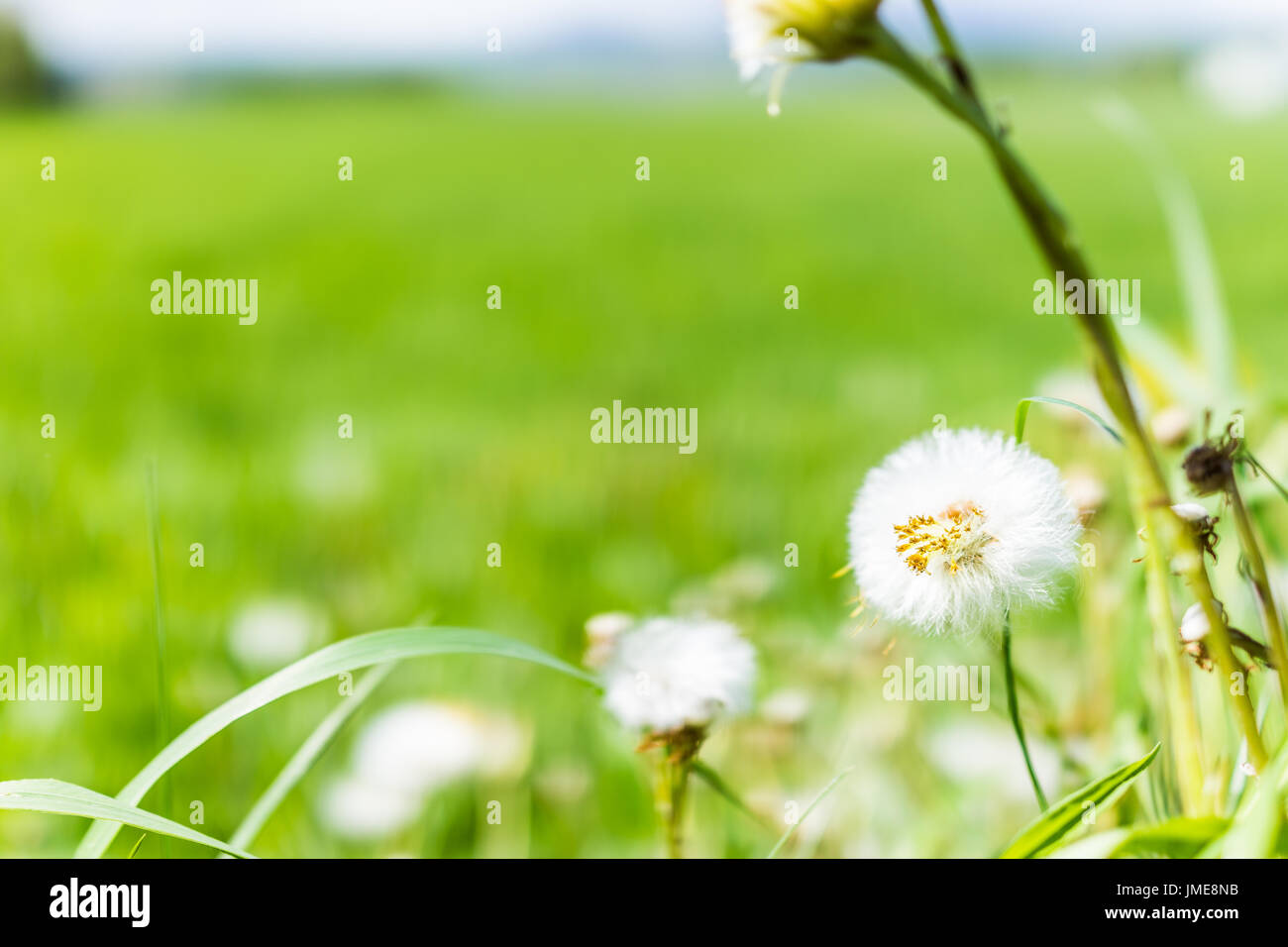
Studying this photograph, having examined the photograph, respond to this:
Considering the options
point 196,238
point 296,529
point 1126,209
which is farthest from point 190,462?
point 1126,209

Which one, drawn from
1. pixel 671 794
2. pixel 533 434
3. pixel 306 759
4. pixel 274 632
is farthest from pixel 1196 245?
pixel 533 434

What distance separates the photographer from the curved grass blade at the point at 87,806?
458 mm

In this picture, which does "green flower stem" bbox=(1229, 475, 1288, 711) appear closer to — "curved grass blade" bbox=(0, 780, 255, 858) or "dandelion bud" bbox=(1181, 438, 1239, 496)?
"dandelion bud" bbox=(1181, 438, 1239, 496)

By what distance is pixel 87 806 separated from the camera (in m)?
0.47

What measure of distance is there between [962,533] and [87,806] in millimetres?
361

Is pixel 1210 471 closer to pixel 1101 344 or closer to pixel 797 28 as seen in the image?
pixel 1101 344

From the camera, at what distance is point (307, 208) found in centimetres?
445

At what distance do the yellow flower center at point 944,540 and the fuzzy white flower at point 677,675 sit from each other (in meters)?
0.11

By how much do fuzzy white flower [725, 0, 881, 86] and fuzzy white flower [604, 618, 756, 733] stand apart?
255 millimetres

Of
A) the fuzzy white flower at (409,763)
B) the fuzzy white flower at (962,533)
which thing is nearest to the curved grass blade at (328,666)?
the fuzzy white flower at (962,533)

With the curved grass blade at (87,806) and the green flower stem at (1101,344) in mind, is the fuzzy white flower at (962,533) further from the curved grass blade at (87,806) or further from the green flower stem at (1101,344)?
the curved grass blade at (87,806)

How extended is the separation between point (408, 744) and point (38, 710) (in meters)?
0.36
